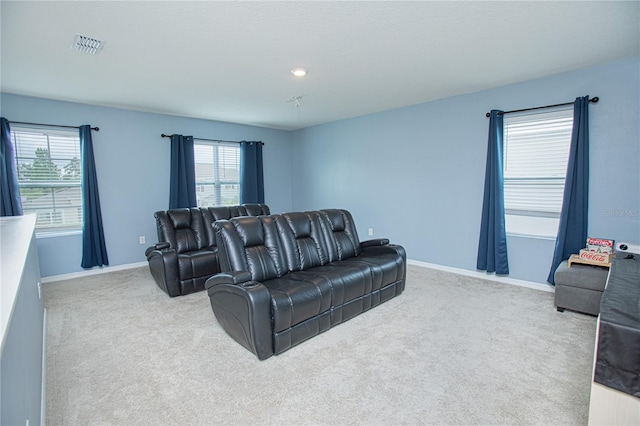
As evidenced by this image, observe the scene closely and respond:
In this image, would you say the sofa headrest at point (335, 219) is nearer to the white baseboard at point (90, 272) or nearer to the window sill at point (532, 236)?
the window sill at point (532, 236)

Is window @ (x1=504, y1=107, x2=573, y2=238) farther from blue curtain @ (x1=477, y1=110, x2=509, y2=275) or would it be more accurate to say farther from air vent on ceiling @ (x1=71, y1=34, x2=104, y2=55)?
air vent on ceiling @ (x1=71, y1=34, x2=104, y2=55)

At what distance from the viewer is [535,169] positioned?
3723 mm

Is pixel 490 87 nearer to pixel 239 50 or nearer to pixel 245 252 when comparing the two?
pixel 239 50

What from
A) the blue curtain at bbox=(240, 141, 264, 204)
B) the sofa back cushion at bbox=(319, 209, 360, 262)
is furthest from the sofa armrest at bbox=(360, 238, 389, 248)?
the blue curtain at bbox=(240, 141, 264, 204)

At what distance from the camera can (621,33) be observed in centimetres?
251

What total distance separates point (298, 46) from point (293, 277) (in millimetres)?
2030

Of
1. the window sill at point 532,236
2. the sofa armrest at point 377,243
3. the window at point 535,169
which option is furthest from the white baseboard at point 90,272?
the window at point 535,169

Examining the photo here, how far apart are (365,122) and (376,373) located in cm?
433

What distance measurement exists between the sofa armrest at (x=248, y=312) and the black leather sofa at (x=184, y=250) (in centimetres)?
129

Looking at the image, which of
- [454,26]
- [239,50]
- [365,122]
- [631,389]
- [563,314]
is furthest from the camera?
[365,122]

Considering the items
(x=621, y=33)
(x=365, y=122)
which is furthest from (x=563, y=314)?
(x=365, y=122)

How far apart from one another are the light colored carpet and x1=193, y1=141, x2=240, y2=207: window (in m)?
2.82

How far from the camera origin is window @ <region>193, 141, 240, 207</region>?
571 centimetres

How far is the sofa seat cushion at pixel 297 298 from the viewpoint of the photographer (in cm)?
231
